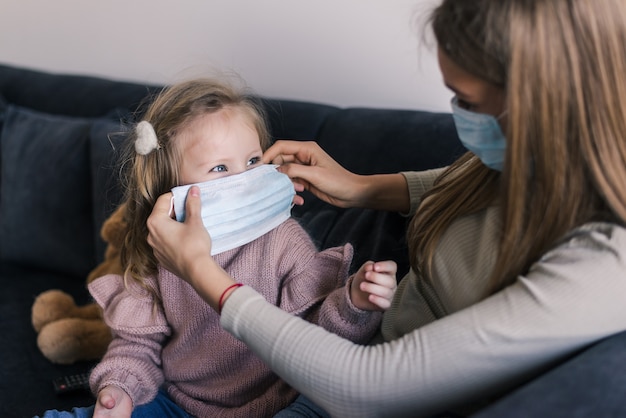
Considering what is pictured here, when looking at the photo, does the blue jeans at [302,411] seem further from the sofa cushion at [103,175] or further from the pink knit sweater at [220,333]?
the sofa cushion at [103,175]

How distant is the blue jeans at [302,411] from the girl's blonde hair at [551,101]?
46 centimetres

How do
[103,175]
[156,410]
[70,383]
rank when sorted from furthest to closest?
[103,175] → [70,383] → [156,410]

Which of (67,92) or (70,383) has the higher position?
(67,92)

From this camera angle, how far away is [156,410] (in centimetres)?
142

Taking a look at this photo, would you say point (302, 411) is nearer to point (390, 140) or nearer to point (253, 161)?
point (253, 161)

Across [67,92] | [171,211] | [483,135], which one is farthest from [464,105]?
[67,92]

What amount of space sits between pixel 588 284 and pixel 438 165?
727 millimetres

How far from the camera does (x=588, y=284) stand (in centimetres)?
97

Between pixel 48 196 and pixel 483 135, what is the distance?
5.09ft

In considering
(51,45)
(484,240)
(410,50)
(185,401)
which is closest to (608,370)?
(484,240)

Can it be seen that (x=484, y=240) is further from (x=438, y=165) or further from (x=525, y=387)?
(x=438, y=165)

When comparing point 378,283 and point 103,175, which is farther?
point 103,175

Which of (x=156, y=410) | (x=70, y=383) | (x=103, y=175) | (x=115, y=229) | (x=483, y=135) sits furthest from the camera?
(x=103, y=175)

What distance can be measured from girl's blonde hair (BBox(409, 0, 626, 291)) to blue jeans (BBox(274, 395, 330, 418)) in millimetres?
457
